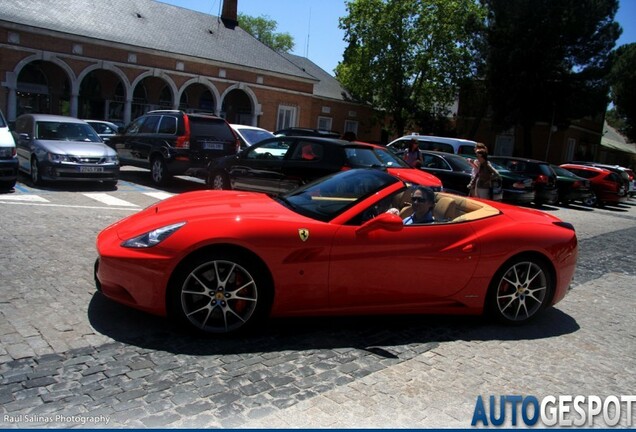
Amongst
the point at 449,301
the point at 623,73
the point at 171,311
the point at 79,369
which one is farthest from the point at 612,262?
the point at 623,73

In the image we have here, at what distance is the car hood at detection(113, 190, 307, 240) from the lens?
427 cm

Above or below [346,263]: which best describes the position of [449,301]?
below

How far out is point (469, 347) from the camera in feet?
14.6

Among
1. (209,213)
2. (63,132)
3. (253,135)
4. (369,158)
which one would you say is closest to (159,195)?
(63,132)

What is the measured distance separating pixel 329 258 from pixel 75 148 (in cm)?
941

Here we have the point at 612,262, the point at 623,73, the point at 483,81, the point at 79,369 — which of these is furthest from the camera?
the point at 623,73

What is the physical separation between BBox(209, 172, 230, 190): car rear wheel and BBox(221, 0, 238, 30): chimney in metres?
24.8

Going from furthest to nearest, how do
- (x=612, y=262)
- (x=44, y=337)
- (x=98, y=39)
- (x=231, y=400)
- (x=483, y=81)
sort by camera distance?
(x=483, y=81), (x=98, y=39), (x=612, y=262), (x=44, y=337), (x=231, y=400)

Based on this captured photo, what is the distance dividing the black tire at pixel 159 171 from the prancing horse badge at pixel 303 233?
9.46 metres

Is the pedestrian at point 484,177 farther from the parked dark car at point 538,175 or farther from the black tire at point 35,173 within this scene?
the black tire at point 35,173

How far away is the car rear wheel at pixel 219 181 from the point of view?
11.7m

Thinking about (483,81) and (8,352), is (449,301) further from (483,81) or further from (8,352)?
(483,81)

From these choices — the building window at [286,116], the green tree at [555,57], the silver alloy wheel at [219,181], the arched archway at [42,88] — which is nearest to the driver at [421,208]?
the silver alloy wheel at [219,181]

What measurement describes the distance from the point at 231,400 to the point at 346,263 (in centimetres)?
146
